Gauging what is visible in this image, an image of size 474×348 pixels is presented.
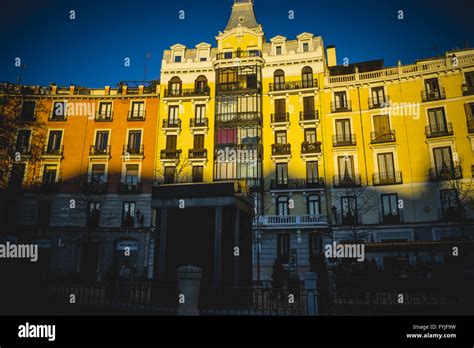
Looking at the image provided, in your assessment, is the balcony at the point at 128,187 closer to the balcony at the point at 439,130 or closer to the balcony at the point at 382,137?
the balcony at the point at 382,137

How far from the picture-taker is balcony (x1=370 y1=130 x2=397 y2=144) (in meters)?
27.8

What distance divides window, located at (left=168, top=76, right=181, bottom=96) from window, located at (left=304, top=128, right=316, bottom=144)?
12.7m

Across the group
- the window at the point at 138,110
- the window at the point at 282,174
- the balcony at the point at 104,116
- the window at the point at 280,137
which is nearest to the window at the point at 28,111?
the balcony at the point at 104,116

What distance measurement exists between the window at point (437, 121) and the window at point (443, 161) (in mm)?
1345

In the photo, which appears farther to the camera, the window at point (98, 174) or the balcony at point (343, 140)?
the window at point (98, 174)

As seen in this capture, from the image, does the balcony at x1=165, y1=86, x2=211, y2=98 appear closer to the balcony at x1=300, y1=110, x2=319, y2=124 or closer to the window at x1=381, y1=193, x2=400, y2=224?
the balcony at x1=300, y1=110, x2=319, y2=124

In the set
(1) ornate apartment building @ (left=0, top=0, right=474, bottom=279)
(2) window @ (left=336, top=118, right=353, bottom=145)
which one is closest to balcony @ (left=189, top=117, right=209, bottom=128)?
(1) ornate apartment building @ (left=0, top=0, right=474, bottom=279)

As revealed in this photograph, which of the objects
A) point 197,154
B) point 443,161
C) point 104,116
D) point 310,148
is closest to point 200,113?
point 197,154

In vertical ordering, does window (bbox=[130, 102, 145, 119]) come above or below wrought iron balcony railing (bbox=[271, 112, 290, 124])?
above

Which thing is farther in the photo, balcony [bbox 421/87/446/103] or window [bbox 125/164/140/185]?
window [bbox 125/164/140/185]

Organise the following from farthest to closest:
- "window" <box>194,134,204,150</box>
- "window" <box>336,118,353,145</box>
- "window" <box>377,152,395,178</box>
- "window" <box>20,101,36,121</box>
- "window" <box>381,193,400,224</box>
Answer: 1. "window" <box>20,101,36,121</box>
2. "window" <box>194,134,204,150</box>
3. "window" <box>336,118,353,145</box>
4. "window" <box>377,152,395,178</box>
5. "window" <box>381,193,400,224</box>

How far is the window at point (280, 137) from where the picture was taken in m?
30.5

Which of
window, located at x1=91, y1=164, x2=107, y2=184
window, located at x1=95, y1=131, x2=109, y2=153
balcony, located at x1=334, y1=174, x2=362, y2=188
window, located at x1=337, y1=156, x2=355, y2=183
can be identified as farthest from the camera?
window, located at x1=95, y1=131, x2=109, y2=153
